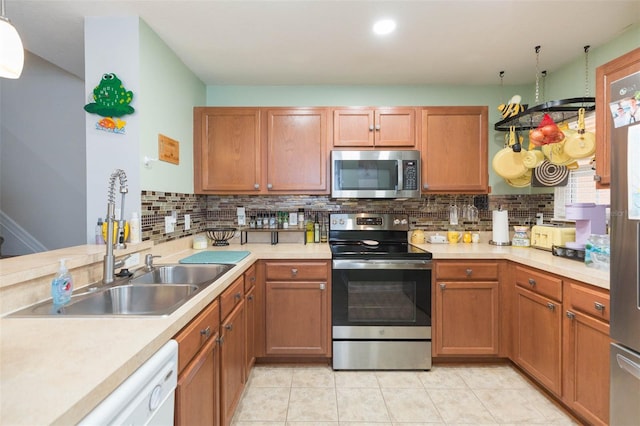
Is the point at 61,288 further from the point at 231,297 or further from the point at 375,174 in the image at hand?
the point at 375,174

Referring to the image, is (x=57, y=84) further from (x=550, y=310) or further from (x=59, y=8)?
(x=550, y=310)

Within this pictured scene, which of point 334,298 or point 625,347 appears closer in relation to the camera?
point 625,347

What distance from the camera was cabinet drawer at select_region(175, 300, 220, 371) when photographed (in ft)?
3.66

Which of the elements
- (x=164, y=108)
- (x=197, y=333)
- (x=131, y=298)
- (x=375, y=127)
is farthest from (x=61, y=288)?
(x=375, y=127)

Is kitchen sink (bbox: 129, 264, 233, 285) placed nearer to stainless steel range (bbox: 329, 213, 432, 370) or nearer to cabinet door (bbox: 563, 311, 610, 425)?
stainless steel range (bbox: 329, 213, 432, 370)

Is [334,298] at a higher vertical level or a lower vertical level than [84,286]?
lower

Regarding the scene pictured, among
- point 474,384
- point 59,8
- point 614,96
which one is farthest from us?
point 474,384

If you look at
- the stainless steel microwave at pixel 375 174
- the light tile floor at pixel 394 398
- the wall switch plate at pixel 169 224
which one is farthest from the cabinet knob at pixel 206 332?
the stainless steel microwave at pixel 375 174

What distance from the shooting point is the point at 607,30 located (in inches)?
81.9

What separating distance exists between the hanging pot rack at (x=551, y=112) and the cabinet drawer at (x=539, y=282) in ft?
3.68

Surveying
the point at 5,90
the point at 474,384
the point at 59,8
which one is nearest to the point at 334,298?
the point at 474,384

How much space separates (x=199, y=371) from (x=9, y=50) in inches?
53.8

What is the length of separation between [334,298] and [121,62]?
2083mm

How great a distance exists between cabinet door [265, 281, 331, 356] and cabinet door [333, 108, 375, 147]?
1234 mm
